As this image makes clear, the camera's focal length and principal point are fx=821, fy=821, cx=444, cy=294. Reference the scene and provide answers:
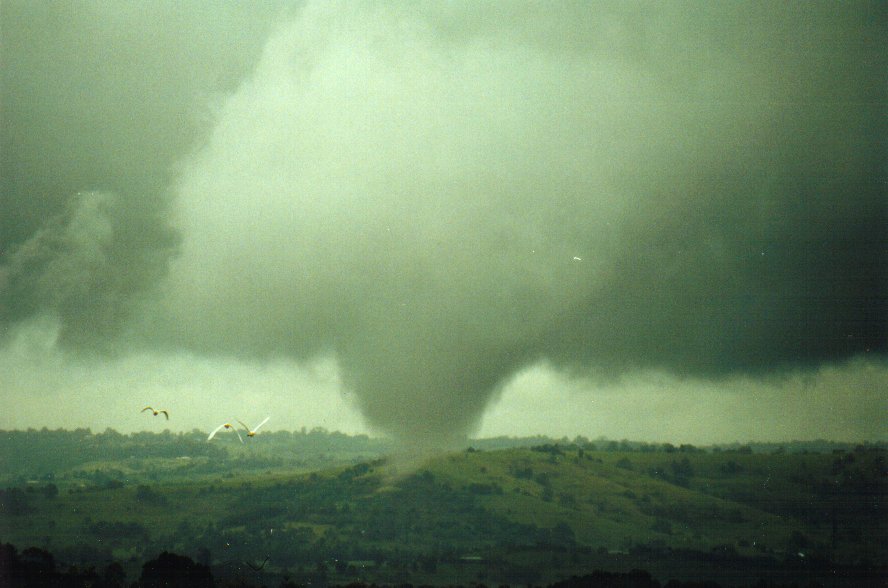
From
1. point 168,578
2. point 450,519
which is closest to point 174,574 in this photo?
point 168,578

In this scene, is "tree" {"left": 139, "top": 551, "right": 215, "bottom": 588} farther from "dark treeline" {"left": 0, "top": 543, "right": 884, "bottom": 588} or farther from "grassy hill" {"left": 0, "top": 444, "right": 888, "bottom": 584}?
"grassy hill" {"left": 0, "top": 444, "right": 888, "bottom": 584}

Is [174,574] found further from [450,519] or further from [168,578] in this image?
[450,519]

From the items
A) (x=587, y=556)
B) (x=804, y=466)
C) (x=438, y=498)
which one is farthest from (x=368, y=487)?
(x=804, y=466)

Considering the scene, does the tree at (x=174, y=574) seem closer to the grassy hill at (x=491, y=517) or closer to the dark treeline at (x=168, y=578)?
the dark treeline at (x=168, y=578)

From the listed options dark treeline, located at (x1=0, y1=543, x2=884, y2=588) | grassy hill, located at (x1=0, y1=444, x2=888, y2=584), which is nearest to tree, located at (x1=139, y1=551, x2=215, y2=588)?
dark treeline, located at (x1=0, y1=543, x2=884, y2=588)

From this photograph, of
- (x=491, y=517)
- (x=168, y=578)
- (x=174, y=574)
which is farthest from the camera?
(x=491, y=517)

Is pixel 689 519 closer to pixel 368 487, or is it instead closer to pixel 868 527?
pixel 868 527
